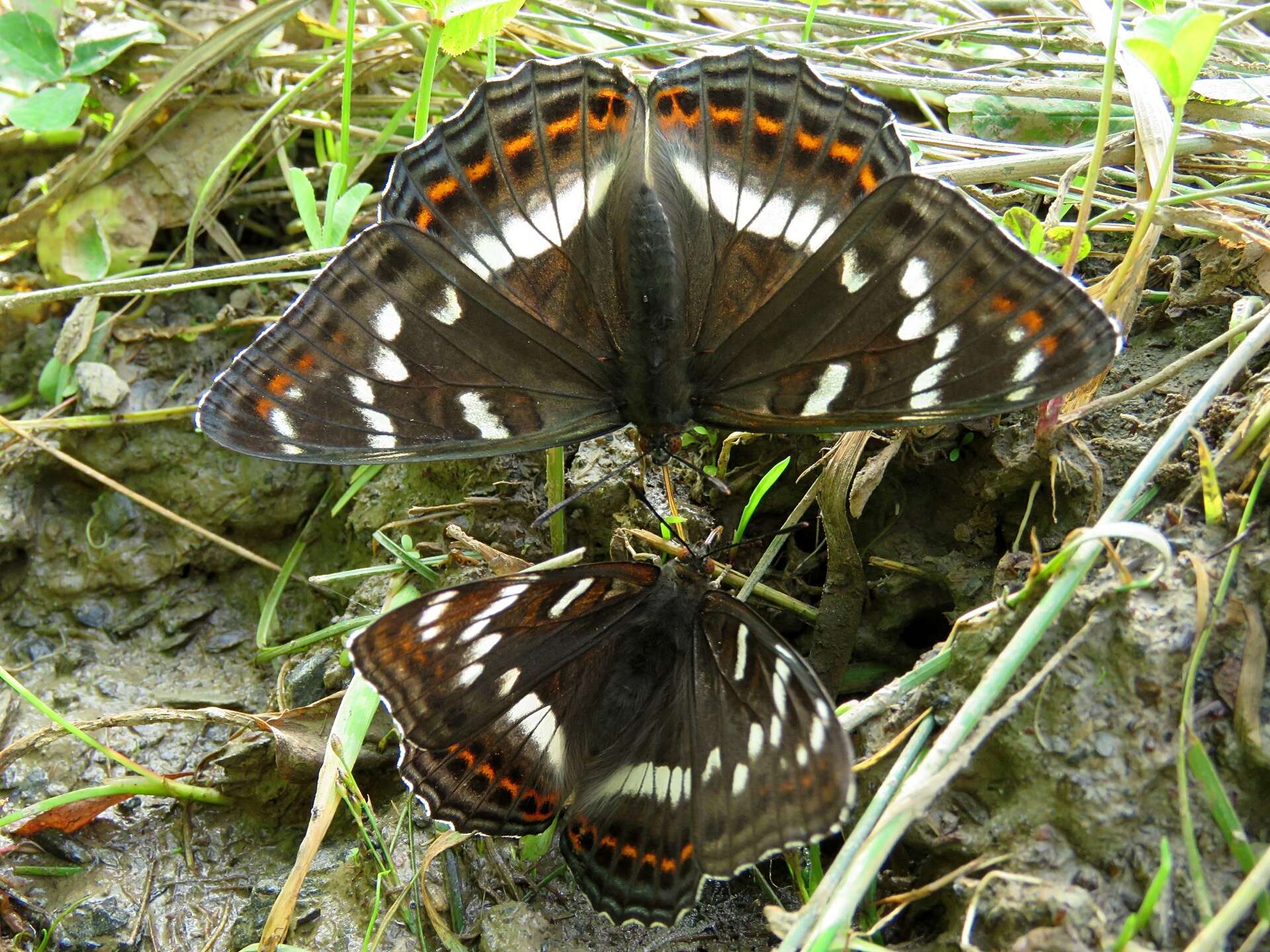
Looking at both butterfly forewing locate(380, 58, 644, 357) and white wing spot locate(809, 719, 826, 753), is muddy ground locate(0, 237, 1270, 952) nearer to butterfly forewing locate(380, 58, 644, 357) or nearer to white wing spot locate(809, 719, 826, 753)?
white wing spot locate(809, 719, 826, 753)

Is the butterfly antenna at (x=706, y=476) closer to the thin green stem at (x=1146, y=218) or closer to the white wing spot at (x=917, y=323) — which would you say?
the white wing spot at (x=917, y=323)

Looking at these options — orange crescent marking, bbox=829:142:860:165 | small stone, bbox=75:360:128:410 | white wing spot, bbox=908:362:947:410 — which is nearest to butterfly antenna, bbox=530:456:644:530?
white wing spot, bbox=908:362:947:410

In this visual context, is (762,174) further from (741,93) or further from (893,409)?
(893,409)

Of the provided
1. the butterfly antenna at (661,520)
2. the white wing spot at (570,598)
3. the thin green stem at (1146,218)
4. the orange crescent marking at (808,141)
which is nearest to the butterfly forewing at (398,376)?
the butterfly antenna at (661,520)

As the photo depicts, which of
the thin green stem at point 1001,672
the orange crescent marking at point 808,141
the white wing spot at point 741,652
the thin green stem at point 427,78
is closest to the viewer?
the thin green stem at point 1001,672

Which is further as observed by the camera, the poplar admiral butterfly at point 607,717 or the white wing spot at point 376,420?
the white wing spot at point 376,420

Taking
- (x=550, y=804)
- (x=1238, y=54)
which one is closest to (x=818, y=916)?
(x=550, y=804)
